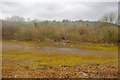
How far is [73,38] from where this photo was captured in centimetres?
5672

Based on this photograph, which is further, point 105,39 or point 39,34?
point 39,34

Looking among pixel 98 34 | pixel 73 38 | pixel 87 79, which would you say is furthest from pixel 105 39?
pixel 87 79

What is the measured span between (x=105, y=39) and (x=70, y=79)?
44285mm

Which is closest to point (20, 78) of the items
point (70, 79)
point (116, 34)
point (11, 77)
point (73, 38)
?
point (11, 77)

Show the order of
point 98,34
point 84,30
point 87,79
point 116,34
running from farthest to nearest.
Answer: point 84,30
point 98,34
point 116,34
point 87,79

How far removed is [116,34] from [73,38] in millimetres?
10099

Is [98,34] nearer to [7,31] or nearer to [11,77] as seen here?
[7,31]

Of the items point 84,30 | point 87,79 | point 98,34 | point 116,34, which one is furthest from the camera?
point 84,30

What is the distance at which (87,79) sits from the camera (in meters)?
10.4

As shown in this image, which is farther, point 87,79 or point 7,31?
point 7,31

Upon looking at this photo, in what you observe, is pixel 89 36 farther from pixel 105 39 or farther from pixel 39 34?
pixel 39 34

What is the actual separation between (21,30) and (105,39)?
19.9 meters

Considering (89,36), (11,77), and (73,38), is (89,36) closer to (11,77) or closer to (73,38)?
(73,38)

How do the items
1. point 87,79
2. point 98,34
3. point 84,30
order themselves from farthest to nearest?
point 84,30
point 98,34
point 87,79
